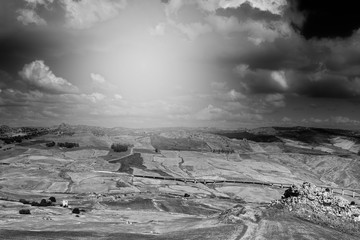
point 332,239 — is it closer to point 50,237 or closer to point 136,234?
point 136,234

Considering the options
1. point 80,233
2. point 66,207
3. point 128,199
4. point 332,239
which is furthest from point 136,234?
point 128,199

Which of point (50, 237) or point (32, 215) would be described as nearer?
point (50, 237)

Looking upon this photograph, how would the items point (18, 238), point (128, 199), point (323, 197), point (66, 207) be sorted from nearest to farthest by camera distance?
1. point (18, 238)
2. point (323, 197)
3. point (66, 207)
4. point (128, 199)

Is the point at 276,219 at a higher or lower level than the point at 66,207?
higher

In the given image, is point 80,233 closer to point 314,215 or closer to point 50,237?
point 50,237

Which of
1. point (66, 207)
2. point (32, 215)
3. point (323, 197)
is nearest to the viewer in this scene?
point (323, 197)

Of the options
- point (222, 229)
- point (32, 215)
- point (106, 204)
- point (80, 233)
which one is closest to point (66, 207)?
point (106, 204)
